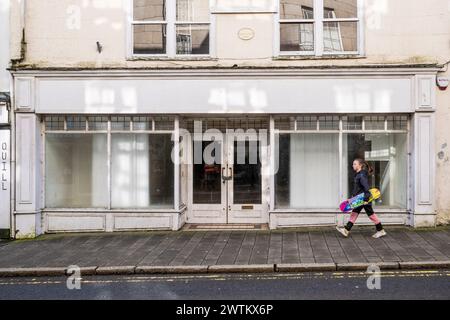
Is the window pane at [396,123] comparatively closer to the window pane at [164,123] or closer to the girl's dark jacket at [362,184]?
the girl's dark jacket at [362,184]

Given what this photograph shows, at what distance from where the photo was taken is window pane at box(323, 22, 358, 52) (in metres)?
11.0

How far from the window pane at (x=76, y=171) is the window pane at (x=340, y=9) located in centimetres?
660

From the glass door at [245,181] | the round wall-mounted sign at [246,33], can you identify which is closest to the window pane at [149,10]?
the round wall-mounted sign at [246,33]

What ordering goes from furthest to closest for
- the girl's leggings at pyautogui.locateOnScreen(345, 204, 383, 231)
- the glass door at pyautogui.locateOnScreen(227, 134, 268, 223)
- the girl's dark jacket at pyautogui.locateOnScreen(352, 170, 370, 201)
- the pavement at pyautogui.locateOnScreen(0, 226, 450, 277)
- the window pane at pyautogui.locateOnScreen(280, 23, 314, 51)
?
the glass door at pyautogui.locateOnScreen(227, 134, 268, 223) → the window pane at pyautogui.locateOnScreen(280, 23, 314, 51) → the girl's leggings at pyautogui.locateOnScreen(345, 204, 383, 231) → the girl's dark jacket at pyautogui.locateOnScreen(352, 170, 370, 201) → the pavement at pyautogui.locateOnScreen(0, 226, 450, 277)

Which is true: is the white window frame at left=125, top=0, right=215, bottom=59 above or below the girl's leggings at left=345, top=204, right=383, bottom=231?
above

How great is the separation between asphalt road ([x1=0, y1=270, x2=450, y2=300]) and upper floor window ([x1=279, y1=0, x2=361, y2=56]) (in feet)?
19.8

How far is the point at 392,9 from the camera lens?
10.7 metres

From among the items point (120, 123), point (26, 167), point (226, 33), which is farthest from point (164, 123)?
point (26, 167)

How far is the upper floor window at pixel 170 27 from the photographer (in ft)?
36.8

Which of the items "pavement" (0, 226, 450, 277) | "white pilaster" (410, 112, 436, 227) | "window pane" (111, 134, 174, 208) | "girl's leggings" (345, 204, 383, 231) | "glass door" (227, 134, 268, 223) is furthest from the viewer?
"glass door" (227, 134, 268, 223)

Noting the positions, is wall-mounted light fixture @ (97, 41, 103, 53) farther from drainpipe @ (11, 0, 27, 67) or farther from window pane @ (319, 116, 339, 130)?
window pane @ (319, 116, 339, 130)

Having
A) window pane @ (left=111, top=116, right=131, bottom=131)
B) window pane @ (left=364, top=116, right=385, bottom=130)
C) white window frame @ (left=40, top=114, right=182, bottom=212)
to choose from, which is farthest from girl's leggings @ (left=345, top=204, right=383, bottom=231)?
window pane @ (left=111, top=116, right=131, bottom=131)

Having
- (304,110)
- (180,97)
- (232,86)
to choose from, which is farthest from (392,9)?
(180,97)

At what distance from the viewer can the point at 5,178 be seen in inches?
430
